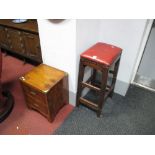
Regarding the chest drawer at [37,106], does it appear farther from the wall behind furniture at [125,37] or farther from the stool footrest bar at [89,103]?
the wall behind furniture at [125,37]

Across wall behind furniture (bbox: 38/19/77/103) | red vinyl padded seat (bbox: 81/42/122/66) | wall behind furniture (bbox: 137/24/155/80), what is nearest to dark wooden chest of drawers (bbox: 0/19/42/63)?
wall behind furniture (bbox: 38/19/77/103)

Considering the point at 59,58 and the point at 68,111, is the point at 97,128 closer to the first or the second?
the point at 68,111

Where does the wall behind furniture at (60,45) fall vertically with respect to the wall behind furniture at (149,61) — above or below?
above

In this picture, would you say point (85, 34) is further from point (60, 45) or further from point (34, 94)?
point (34, 94)

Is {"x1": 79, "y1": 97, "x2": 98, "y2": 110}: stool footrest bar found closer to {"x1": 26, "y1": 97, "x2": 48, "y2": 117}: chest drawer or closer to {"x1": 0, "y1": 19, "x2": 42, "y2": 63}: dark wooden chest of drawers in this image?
{"x1": 26, "y1": 97, "x2": 48, "y2": 117}: chest drawer

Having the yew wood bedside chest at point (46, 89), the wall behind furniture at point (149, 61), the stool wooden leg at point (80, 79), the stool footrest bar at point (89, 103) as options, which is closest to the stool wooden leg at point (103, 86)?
the stool footrest bar at point (89, 103)

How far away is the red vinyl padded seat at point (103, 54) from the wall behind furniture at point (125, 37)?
0.67 feet

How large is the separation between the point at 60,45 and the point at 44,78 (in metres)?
0.39

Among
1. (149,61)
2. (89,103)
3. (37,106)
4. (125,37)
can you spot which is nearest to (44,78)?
(37,106)

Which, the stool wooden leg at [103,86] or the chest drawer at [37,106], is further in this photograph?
the chest drawer at [37,106]

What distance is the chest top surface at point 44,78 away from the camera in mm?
1520

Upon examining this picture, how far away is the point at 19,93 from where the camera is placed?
2158mm
